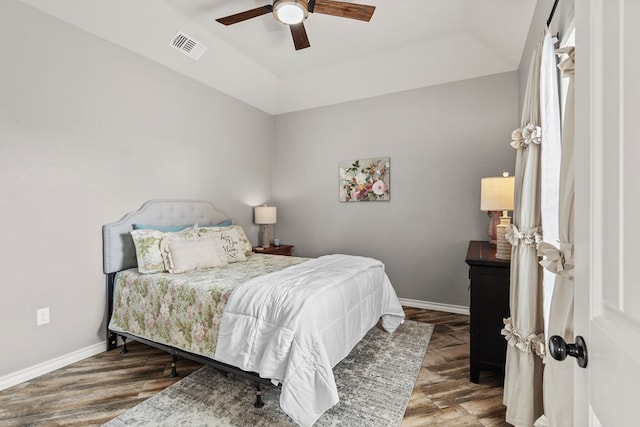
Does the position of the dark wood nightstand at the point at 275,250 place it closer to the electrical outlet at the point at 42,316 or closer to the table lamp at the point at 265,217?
the table lamp at the point at 265,217

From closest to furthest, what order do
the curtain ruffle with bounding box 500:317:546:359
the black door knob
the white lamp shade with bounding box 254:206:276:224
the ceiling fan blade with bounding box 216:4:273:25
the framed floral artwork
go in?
the black door knob
the curtain ruffle with bounding box 500:317:546:359
the ceiling fan blade with bounding box 216:4:273:25
the framed floral artwork
the white lamp shade with bounding box 254:206:276:224

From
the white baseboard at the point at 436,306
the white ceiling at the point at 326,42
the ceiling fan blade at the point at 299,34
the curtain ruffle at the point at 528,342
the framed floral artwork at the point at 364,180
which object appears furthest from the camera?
the framed floral artwork at the point at 364,180

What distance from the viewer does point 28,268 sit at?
2.33 m

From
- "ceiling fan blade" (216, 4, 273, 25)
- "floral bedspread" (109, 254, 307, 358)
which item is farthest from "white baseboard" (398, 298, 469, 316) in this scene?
"ceiling fan blade" (216, 4, 273, 25)

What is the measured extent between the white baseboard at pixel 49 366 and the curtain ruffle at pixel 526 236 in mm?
3344

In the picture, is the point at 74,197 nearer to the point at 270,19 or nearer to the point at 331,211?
the point at 270,19

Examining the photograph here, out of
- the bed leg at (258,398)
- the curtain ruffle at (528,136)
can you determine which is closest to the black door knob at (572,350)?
the curtain ruffle at (528,136)

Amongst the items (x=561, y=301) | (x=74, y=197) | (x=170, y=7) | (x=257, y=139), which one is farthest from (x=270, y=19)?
(x=561, y=301)

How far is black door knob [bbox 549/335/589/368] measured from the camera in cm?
69

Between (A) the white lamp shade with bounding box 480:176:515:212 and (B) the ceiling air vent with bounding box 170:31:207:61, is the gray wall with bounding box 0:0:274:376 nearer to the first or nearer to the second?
(B) the ceiling air vent with bounding box 170:31:207:61

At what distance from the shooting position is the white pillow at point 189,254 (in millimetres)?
2729

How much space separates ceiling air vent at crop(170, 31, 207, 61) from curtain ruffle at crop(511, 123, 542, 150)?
3.06 meters

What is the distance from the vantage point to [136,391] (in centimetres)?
216

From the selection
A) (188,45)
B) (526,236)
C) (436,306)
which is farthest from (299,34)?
(436,306)
